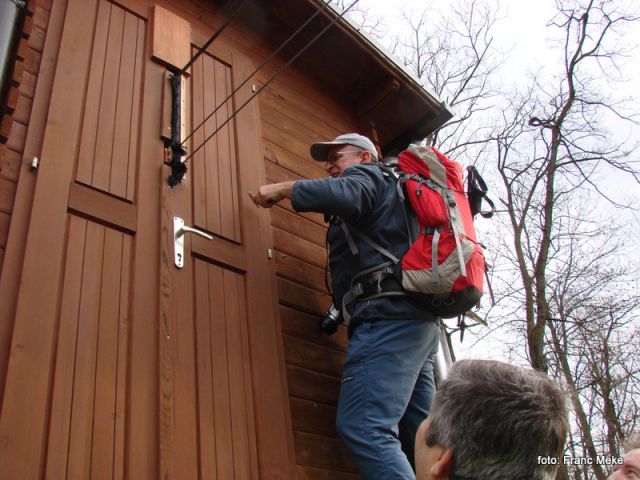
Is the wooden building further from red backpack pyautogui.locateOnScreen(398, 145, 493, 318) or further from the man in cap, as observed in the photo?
red backpack pyautogui.locateOnScreen(398, 145, 493, 318)

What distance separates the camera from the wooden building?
2.35m

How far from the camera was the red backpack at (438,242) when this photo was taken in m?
2.81

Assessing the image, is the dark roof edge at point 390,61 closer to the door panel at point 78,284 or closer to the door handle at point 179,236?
the door panel at point 78,284

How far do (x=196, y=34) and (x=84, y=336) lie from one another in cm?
240

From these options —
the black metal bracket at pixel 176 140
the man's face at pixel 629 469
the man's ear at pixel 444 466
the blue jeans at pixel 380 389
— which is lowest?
the man's ear at pixel 444 466

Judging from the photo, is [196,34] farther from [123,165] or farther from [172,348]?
[172,348]

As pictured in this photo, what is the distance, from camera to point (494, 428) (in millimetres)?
1445

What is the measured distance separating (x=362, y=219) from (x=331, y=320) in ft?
2.09

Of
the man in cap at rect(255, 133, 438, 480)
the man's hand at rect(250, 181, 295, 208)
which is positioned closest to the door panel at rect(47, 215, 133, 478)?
the man's hand at rect(250, 181, 295, 208)

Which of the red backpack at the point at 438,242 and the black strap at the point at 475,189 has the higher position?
the black strap at the point at 475,189

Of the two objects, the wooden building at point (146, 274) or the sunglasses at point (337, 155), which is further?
the sunglasses at point (337, 155)

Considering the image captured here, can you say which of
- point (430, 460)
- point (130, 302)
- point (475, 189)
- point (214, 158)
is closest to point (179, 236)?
point (130, 302)

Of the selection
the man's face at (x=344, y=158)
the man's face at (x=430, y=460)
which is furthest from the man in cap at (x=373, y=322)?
the man's face at (x=430, y=460)

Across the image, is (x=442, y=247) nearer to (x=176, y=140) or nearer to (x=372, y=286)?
(x=372, y=286)
